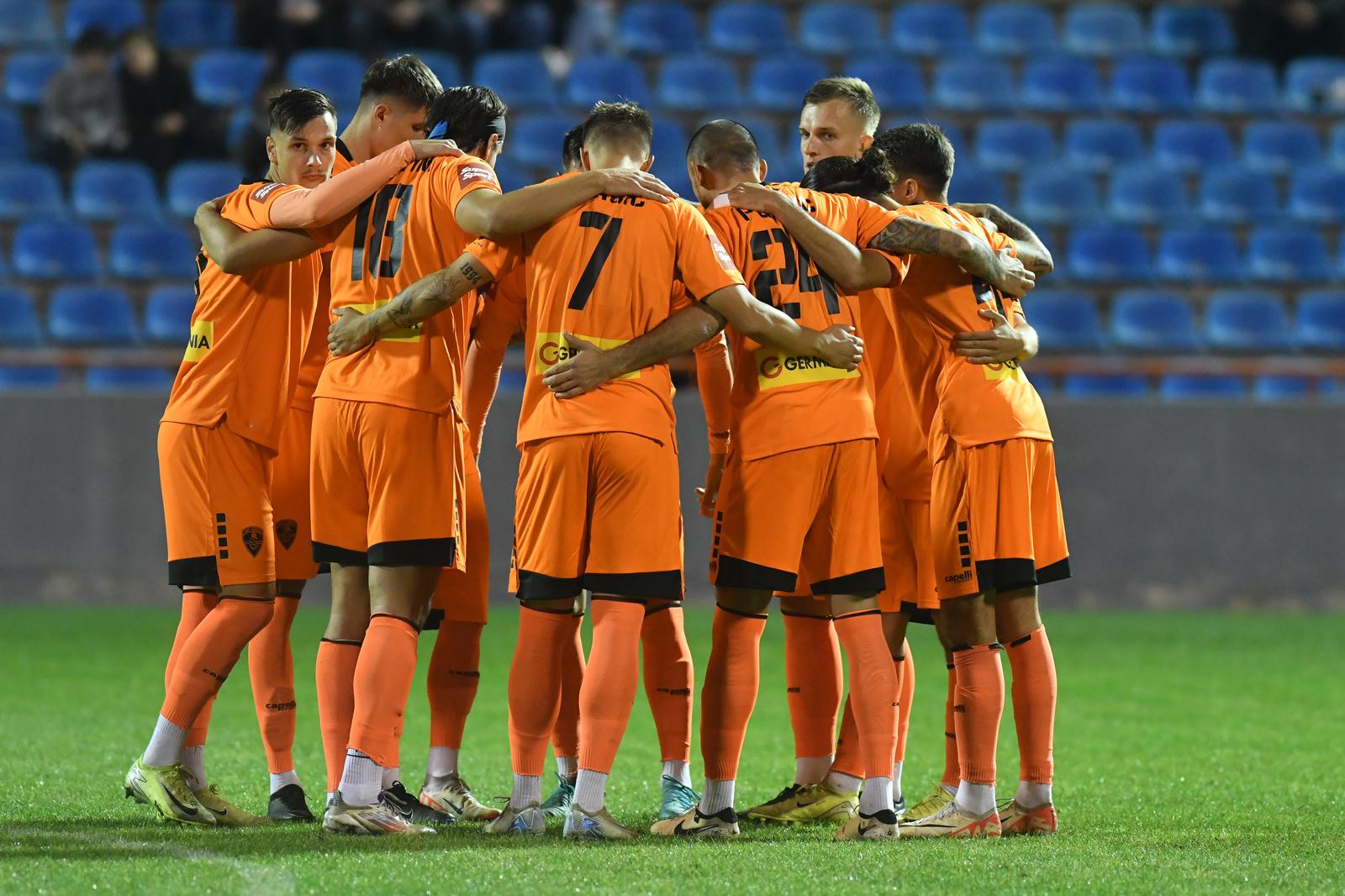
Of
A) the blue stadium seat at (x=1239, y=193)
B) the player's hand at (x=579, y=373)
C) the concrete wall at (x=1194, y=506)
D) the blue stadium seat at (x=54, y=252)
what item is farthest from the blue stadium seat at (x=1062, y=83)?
the player's hand at (x=579, y=373)

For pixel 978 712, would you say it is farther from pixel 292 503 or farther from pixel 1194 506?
pixel 1194 506

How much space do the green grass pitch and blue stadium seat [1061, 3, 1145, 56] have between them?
742 centimetres

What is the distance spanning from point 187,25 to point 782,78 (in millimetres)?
5562

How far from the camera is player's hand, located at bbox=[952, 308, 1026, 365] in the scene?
5438 millimetres

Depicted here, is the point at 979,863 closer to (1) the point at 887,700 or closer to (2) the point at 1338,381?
(1) the point at 887,700

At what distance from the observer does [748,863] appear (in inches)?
180

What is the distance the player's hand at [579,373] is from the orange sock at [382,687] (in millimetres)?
872

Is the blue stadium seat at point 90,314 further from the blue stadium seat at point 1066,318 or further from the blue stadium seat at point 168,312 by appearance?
the blue stadium seat at point 1066,318

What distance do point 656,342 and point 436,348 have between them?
709mm

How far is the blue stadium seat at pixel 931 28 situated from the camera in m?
16.3

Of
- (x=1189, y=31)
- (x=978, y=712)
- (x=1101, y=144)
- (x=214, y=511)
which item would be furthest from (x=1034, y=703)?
(x=1189, y=31)

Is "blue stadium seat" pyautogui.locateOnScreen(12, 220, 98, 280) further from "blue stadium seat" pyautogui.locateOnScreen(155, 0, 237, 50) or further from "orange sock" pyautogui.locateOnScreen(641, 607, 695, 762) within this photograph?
"orange sock" pyautogui.locateOnScreen(641, 607, 695, 762)

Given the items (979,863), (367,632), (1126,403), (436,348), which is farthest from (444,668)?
(1126,403)

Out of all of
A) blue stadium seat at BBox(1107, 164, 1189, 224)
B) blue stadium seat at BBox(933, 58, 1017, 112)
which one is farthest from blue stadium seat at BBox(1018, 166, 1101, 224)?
blue stadium seat at BBox(933, 58, 1017, 112)
